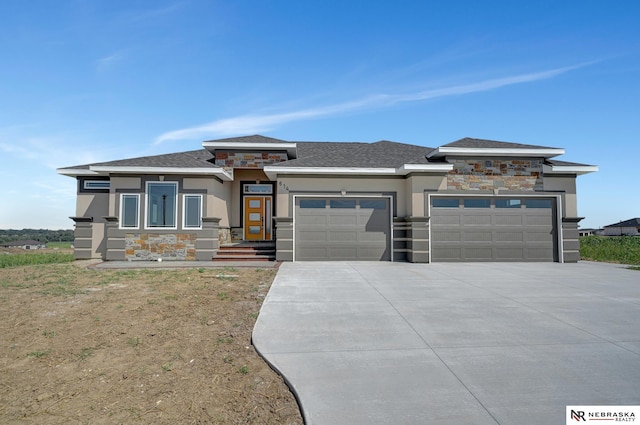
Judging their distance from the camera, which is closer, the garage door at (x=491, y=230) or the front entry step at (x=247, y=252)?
the garage door at (x=491, y=230)

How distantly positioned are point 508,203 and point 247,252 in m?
10.2

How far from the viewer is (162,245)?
13070mm

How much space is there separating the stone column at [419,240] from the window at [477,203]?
5.84ft

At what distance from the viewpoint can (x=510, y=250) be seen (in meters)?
13.0

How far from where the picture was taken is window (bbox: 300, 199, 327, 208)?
13.1 meters

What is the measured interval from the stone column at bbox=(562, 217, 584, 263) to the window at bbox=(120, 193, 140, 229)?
1614cm

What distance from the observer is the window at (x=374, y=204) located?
1316 cm

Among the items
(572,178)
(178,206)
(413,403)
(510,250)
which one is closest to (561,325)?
(413,403)

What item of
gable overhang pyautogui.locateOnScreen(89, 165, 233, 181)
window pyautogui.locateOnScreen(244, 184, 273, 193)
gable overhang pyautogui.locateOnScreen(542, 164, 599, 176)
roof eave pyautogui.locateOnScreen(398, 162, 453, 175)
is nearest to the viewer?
roof eave pyautogui.locateOnScreen(398, 162, 453, 175)

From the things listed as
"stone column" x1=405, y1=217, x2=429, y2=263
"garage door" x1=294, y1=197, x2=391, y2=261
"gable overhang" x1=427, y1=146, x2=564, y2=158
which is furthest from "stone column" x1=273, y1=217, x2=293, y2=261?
"gable overhang" x1=427, y1=146, x2=564, y2=158

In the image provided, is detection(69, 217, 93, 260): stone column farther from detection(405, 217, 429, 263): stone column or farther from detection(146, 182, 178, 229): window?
detection(405, 217, 429, 263): stone column

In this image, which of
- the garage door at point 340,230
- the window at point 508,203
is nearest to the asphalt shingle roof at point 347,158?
the garage door at point 340,230

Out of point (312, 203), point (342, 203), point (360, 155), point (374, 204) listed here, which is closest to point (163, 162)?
point (312, 203)

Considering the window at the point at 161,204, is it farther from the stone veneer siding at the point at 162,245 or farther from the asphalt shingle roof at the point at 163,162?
the asphalt shingle roof at the point at 163,162
